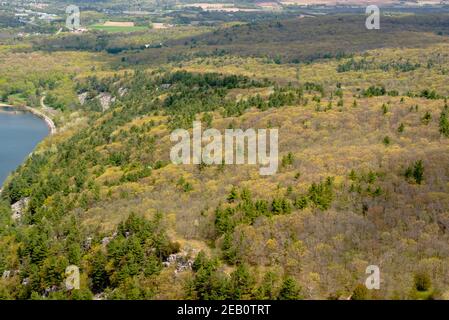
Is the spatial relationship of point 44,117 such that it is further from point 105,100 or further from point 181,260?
point 181,260

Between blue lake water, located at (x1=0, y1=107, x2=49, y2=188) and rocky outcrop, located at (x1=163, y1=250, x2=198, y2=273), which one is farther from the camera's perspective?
blue lake water, located at (x1=0, y1=107, x2=49, y2=188)

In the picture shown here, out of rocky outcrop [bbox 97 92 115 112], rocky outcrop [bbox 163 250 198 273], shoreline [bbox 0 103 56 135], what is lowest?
shoreline [bbox 0 103 56 135]

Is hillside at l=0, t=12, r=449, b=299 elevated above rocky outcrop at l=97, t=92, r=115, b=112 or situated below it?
above

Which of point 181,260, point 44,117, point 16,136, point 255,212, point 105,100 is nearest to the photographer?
point 181,260

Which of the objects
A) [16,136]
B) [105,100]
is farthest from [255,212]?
[105,100]

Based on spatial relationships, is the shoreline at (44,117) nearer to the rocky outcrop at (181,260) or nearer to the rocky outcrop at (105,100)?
the rocky outcrop at (105,100)

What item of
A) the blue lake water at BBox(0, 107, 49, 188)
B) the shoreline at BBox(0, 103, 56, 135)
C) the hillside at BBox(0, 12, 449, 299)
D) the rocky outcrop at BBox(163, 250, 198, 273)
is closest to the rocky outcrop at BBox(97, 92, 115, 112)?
the shoreline at BBox(0, 103, 56, 135)

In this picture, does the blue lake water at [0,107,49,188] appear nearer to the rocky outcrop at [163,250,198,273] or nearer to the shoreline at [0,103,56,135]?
the shoreline at [0,103,56,135]

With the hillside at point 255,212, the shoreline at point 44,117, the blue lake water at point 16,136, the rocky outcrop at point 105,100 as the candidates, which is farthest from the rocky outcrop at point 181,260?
the rocky outcrop at point 105,100

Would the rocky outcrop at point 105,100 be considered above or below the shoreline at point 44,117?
above
